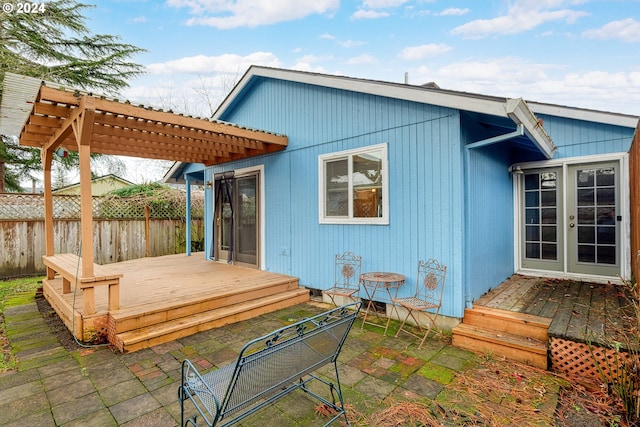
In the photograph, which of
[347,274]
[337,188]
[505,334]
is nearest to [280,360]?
[505,334]

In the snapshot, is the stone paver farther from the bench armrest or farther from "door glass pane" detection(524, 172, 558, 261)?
"door glass pane" detection(524, 172, 558, 261)

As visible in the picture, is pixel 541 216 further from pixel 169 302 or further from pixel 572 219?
pixel 169 302

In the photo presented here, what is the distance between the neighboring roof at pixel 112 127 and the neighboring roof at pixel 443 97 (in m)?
1.22

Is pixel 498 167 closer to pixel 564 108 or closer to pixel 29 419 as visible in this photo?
pixel 564 108

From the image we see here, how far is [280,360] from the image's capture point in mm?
1774

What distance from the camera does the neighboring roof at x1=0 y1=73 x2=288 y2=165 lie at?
3.09m

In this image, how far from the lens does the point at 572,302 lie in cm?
384

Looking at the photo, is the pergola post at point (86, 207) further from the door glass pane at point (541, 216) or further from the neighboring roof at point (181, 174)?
the door glass pane at point (541, 216)

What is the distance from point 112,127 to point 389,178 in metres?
3.89

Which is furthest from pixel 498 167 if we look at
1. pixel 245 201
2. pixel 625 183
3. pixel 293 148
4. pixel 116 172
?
pixel 116 172

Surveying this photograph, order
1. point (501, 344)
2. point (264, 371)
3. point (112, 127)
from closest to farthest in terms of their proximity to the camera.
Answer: point (264, 371) → point (501, 344) → point (112, 127)

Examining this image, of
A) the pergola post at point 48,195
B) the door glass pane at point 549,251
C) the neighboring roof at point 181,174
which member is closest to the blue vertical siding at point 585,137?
the door glass pane at point 549,251

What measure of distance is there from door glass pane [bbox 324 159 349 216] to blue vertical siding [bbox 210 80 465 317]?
0.23m

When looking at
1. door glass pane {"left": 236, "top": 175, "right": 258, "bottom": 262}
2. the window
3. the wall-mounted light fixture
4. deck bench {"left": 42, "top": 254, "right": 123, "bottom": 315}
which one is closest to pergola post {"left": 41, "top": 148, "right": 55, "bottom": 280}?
deck bench {"left": 42, "top": 254, "right": 123, "bottom": 315}
